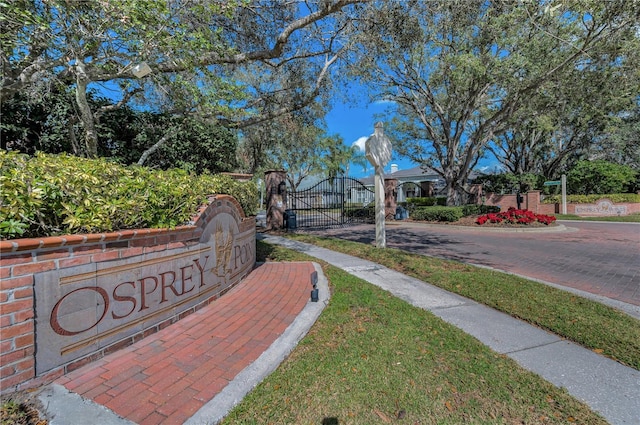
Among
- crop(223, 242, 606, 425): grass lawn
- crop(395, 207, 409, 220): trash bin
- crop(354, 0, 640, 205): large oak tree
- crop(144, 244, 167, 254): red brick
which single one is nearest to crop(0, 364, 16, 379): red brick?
crop(144, 244, 167, 254): red brick

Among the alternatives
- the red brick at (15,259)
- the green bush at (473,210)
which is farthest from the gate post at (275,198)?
the red brick at (15,259)

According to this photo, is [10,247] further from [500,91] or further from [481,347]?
[500,91]

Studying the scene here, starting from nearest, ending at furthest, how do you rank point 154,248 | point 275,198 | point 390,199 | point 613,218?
1. point 154,248
2. point 275,198
3. point 613,218
4. point 390,199

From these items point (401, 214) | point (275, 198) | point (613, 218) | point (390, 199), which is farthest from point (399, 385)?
point (613, 218)

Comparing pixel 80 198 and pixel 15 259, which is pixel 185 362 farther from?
pixel 80 198

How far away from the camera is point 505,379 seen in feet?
8.85

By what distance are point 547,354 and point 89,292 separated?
14.7 feet

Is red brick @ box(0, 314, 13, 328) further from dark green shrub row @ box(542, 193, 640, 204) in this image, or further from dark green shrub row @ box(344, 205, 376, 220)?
dark green shrub row @ box(542, 193, 640, 204)

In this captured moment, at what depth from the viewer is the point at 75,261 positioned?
2576mm

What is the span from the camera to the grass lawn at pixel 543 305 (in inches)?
135

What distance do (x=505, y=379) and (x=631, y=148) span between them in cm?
3091

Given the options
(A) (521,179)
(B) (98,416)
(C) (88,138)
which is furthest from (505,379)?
(A) (521,179)

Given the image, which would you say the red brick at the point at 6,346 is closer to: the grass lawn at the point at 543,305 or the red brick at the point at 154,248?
the red brick at the point at 154,248

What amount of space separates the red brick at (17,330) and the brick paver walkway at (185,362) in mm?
499
